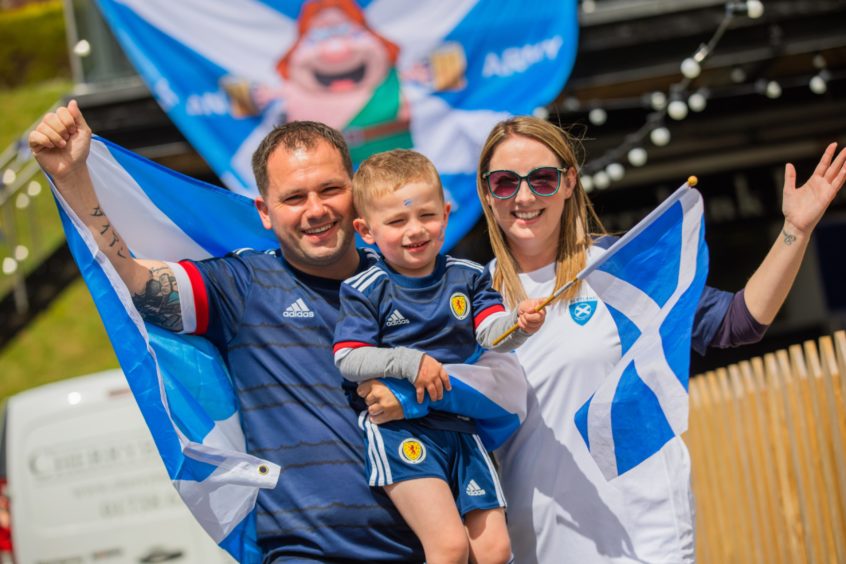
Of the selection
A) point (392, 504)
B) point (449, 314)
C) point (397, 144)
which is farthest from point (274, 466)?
point (397, 144)

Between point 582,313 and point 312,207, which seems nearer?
point 312,207

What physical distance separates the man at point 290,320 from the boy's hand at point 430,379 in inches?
4.2

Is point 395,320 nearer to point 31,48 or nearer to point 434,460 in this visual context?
point 434,460

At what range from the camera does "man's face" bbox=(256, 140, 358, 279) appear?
296 cm

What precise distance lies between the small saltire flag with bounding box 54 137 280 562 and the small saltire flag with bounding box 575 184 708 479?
37.8 inches

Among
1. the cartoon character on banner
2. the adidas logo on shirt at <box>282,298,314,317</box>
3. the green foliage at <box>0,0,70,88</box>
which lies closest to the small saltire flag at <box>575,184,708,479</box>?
the adidas logo on shirt at <box>282,298,314,317</box>

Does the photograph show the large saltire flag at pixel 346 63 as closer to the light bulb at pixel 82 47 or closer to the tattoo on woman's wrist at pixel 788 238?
the light bulb at pixel 82 47

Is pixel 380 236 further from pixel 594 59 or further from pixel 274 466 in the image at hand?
pixel 594 59

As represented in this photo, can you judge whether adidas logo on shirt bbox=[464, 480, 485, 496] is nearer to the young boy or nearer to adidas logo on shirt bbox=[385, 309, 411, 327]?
the young boy

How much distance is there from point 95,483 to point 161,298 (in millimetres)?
4011

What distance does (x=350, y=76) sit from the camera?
7789 millimetres

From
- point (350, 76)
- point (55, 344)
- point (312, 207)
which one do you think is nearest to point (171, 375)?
point (312, 207)

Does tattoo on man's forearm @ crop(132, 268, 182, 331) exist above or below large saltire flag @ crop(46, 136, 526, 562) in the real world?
above

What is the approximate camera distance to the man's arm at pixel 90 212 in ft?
8.95
